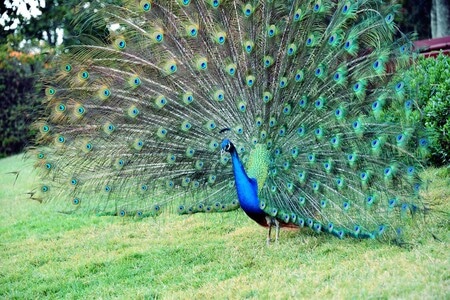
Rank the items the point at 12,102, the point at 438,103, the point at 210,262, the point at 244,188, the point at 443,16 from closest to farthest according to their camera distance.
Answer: the point at 244,188 < the point at 210,262 < the point at 438,103 < the point at 443,16 < the point at 12,102

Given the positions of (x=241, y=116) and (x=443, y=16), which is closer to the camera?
(x=241, y=116)

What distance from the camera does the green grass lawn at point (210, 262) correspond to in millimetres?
4641

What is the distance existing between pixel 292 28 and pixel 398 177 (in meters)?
1.66

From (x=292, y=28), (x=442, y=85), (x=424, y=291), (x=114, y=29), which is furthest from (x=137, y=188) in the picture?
(x=442, y=85)

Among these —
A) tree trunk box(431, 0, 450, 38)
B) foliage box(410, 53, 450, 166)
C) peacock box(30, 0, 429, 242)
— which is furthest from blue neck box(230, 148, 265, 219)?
tree trunk box(431, 0, 450, 38)

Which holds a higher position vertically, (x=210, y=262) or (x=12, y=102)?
(x=12, y=102)

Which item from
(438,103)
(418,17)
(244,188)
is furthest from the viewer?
(418,17)

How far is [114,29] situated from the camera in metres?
6.46

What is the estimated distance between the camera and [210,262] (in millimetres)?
5941

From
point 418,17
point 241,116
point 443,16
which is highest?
point 418,17

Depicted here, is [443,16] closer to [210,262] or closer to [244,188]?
[244,188]

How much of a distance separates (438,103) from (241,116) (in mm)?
2871

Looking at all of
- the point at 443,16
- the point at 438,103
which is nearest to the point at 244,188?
the point at 438,103

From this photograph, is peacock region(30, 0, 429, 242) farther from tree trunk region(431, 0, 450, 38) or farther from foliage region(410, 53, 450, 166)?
tree trunk region(431, 0, 450, 38)
